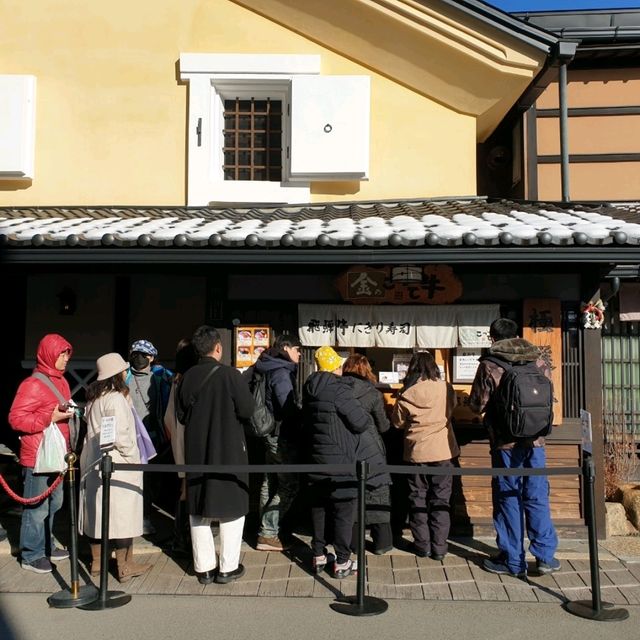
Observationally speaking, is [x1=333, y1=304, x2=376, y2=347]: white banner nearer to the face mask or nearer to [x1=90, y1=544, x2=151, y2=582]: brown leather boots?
the face mask

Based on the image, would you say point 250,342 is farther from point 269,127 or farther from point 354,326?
point 269,127

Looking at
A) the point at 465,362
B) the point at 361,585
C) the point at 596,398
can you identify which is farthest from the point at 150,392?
the point at 596,398

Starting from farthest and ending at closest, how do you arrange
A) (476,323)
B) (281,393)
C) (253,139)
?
(253,139)
(476,323)
(281,393)

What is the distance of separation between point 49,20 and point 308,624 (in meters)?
8.09

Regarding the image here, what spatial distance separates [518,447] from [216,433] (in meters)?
2.40

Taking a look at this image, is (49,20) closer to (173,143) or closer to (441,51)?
(173,143)

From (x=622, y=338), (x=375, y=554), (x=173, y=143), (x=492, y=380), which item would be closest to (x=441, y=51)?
(x=173, y=143)

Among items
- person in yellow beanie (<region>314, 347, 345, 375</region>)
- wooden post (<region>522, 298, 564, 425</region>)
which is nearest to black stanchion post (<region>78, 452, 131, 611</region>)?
person in yellow beanie (<region>314, 347, 345, 375</region>)

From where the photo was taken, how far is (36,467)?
5.30 m

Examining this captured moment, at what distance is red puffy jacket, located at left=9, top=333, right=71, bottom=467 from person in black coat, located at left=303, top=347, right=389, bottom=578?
207 cm

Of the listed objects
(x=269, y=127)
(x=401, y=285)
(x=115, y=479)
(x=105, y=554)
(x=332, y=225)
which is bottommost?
(x=105, y=554)

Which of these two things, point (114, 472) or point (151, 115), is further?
point (151, 115)

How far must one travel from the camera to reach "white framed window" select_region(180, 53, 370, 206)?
27.3 ft

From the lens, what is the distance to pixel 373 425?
219 inches
